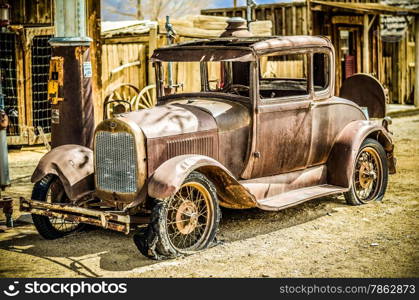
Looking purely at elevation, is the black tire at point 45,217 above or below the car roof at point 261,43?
below

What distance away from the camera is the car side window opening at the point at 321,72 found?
8.03 meters

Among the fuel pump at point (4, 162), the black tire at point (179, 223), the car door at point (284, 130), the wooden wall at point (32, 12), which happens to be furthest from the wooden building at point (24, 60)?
the black tire at point (179, 223)

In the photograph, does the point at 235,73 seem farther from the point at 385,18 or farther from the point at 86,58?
the point at 385,18

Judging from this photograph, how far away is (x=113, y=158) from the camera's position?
6.46 metres

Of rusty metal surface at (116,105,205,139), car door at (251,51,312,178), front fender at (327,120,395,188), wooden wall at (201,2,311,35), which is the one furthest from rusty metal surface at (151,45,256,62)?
wooden wall at (201,2,311,35)

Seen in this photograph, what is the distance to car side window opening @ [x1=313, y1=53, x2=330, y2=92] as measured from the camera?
26.3 ft

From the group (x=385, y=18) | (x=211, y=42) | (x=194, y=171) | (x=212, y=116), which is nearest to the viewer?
(x=194, y=171)

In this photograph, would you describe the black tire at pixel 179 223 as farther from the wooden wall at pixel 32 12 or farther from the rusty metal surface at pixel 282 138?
the wooden wall at pixel 32 12

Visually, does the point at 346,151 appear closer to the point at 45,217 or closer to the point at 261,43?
the point at 261,43

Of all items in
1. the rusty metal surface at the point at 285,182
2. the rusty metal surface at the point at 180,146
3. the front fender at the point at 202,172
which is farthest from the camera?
the rusty metal surface at the point at 285,182

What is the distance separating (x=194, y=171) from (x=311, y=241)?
1.34m

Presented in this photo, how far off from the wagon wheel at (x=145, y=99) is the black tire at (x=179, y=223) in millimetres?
8068

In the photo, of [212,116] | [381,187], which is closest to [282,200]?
[212,116]

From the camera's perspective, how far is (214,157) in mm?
6867
